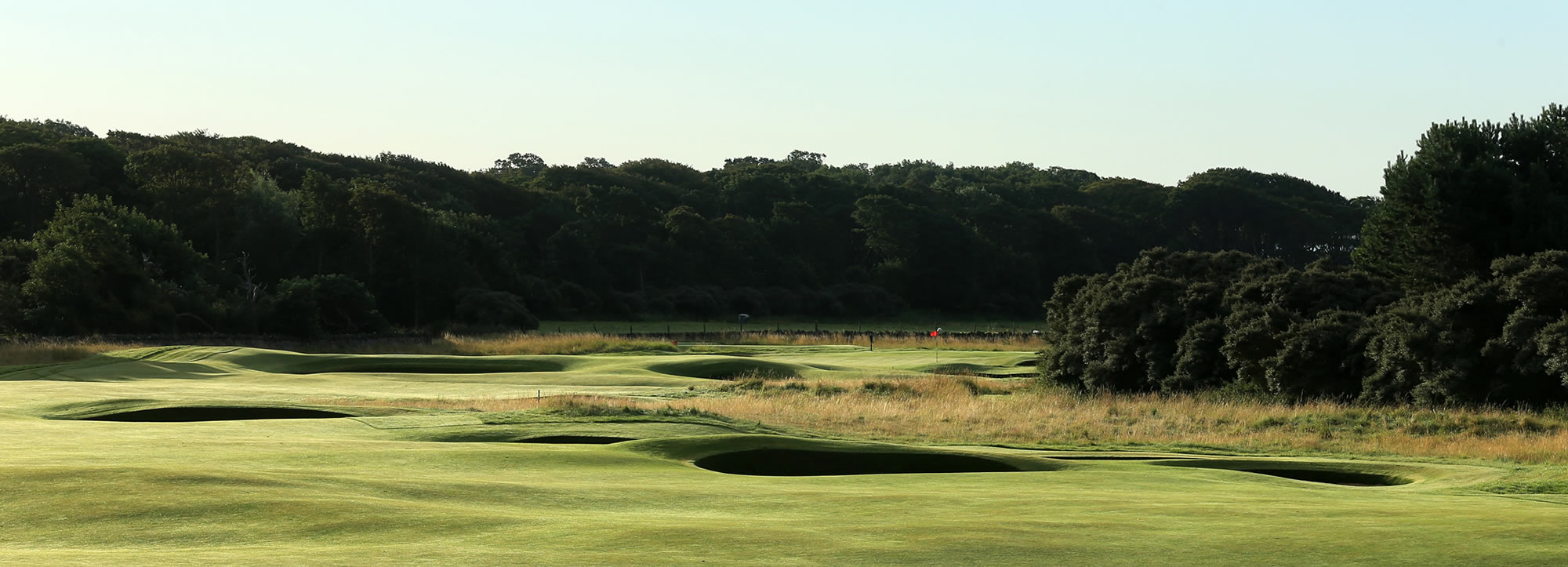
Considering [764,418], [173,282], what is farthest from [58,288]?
[764,418]

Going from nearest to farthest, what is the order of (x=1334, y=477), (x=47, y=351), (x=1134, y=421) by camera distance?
(x=1334, y=477) → (x=1134, y=421) → (x=47, y=351)

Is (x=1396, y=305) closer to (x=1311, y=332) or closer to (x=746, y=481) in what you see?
(x=1311, y=332)

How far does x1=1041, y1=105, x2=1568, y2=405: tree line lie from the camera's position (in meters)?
31.0

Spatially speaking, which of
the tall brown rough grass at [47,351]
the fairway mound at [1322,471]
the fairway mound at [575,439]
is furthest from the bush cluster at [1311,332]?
the tall brown rough grass at [47,351]

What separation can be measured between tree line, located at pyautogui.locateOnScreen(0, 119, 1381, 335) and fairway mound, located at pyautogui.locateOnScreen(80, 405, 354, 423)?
36.6 m

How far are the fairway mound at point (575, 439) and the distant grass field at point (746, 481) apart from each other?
0.06 m

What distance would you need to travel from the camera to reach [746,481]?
15.9 meters

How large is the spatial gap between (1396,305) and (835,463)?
1966 cm

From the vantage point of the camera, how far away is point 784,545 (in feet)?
32.3

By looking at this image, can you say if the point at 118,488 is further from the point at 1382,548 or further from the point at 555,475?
the point at 1382,548

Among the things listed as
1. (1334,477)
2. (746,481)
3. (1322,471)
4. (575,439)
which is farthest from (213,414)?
(1334,477)

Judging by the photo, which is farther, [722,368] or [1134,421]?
[722,368]

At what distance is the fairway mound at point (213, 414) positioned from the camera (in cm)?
2652

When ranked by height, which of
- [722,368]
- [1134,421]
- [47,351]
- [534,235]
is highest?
[534,235]
